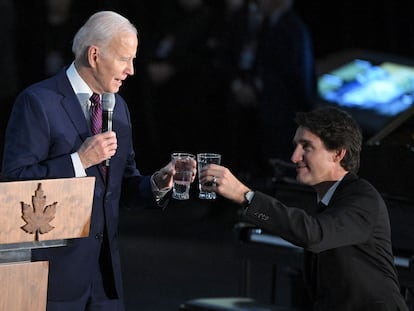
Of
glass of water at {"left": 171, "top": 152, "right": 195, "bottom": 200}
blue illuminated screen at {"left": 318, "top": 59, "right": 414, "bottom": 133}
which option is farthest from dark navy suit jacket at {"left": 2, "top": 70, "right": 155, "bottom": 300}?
blue illuminated screen at {"left": 318, "top": 59, "right": 414, "bottom": 133}

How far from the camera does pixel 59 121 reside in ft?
13.7

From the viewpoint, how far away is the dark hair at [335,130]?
4004 millimetres

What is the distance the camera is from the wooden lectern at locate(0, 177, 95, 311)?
3.63 meters

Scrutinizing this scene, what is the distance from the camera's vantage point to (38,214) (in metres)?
3.65

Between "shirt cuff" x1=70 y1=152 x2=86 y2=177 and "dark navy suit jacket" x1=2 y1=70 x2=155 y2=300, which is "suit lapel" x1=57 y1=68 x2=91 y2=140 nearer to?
"dark navy suit jacket" x1=2 y1=70 x2=155 y2=300

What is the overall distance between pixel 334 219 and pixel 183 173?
0.59 meters

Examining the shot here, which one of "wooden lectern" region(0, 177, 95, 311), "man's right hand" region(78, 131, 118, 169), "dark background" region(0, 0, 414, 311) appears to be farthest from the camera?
"dark background" region(0, 0, 414, 311)

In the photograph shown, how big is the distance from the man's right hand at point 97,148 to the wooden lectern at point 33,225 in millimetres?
258

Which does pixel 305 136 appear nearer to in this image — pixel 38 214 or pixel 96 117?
pixel 96 117

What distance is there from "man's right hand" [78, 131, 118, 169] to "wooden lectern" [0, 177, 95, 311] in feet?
0.85

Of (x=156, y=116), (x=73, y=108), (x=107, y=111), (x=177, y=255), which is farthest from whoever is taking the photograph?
(x=156, y=116)

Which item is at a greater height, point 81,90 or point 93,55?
point 93,55

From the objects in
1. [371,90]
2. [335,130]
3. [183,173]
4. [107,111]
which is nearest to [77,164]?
[107,111]

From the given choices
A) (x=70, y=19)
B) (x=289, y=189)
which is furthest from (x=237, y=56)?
(x=289, y=189)
